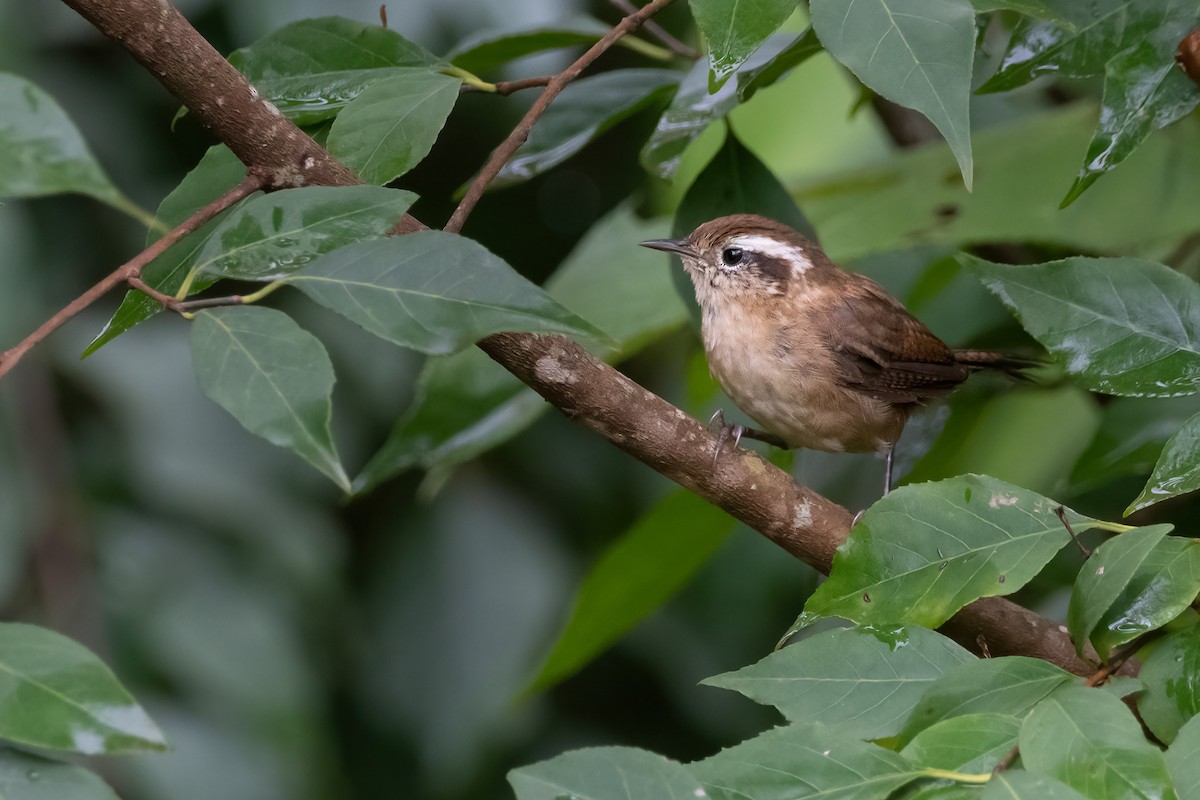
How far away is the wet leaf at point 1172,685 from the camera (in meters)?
1.60

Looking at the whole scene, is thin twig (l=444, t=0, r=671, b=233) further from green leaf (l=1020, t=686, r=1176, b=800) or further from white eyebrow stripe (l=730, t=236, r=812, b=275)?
white eyebrow stripe (l=730, t=236, r=812, b=275)

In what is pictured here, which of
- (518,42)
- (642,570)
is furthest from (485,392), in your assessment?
(518,42)

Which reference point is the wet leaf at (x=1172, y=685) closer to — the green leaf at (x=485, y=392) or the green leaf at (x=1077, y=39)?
the green leaf at (x=1077, y=39)

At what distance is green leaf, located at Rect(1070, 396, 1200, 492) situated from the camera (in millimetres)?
2641

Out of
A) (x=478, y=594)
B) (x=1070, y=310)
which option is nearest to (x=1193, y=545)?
(x=1070, y=310)

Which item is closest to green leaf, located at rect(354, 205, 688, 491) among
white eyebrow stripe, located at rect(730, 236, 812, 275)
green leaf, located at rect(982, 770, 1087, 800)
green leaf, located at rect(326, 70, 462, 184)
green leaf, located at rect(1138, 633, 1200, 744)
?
white eyebrow stripe, located at rect(730, 236, 812, 275)

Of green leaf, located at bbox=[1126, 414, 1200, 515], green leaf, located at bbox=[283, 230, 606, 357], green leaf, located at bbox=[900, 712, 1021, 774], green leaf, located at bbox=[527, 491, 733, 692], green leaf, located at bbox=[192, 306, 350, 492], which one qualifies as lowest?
green leaf, located at bbox=[527, 491, 733, 692]

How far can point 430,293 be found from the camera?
1.54 metres

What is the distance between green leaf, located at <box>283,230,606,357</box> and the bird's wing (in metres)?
2.00

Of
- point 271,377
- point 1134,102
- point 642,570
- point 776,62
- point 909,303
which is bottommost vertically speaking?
point 642,570

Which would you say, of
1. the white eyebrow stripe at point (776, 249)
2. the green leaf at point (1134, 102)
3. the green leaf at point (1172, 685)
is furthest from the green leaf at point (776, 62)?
the green leaf at point (1172, 685)

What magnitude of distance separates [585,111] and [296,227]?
1.44m

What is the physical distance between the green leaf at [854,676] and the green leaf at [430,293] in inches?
20.1

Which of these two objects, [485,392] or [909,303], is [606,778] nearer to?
[485,392]
